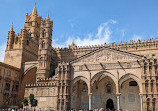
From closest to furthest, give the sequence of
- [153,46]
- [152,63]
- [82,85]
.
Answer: [152,63] < [82,85] < [153,46]

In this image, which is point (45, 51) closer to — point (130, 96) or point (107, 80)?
point (107, 80)

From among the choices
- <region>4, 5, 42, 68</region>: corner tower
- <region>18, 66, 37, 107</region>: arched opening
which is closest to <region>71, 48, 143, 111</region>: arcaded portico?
<region>18, 66, 37, 107</region>: arched opening

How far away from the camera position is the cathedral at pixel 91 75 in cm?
2503

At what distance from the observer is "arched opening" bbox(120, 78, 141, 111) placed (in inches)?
1126

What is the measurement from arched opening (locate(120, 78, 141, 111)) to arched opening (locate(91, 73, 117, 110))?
1.73m

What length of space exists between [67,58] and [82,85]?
10094mm

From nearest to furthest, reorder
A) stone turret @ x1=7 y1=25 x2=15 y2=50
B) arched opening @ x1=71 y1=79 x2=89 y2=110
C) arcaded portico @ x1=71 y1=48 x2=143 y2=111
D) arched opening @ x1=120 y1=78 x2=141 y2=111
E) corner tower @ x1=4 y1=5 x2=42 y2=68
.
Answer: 1. arcaded portico @ x1=71 y1=48 x2=143 y2=111
2. arched opening @ x1=120 y1=78 x2=141 y2=111
3. arched opening @ x1=71 y1=79 x2=89 y2=110
4. corner tower @ x1=4 y1=5 x2=42 y2=68
5. stone turret @ x1=7 y1=25 x2=15 y2=50

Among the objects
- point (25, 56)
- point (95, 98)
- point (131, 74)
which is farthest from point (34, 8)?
point (131, 74)

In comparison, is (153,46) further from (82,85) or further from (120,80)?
(82,85)

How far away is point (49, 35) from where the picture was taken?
4009 centimetres

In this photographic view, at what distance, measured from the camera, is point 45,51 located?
3800 cm

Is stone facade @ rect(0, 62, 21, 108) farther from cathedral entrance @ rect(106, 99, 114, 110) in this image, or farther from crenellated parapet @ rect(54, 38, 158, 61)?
cathedral entrance @ rect(106, 99, 114, 110)

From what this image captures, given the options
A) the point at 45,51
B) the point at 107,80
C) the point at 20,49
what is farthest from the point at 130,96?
the point at 20,49

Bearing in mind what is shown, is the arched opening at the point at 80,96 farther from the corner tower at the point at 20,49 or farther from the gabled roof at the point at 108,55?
the corner tower at the point at 20,49
